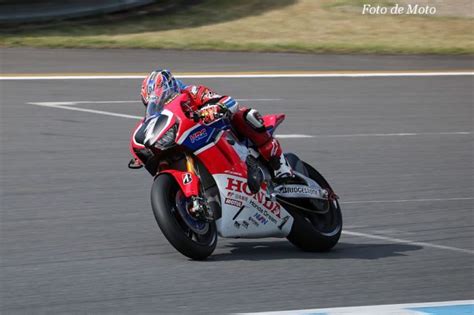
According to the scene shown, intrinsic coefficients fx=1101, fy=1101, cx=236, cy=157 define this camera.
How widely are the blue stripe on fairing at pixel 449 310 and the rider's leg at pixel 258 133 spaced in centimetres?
181

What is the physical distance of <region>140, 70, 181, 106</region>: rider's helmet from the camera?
761 centimetres

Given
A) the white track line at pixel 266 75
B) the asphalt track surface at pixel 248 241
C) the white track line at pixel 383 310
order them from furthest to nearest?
the white track line at pixel 266 75 → the asphalt track surface at pixel 248 241 → the white track line at pixel 383 310

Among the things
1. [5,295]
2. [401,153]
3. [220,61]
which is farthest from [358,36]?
[5,295]

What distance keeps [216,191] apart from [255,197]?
0.29m

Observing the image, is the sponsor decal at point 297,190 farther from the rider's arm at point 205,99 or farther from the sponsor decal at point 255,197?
the rider's arm at point 205,99

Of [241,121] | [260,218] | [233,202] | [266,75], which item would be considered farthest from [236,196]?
[266,75]

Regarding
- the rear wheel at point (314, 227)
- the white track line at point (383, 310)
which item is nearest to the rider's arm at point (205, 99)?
the rear wheel at point (314, 227)

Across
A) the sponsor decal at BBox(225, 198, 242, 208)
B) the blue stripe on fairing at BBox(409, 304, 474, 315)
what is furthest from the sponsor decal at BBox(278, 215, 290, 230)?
the blue stripe on fairing at BBox(409, 304, 474, 315)

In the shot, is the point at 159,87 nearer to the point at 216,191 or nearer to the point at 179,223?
the point at 216,191

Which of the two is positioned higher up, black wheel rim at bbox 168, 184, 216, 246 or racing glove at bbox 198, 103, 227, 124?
racing glove at bbox 198, 103, 227, 124

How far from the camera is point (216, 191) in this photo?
7703 millimetres

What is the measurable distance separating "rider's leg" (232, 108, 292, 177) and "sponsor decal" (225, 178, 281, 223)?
0.83 ft

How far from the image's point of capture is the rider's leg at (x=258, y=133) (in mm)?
7848

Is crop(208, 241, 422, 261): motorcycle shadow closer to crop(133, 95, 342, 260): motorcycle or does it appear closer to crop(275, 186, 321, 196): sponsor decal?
crop(133, 95, 342, 260): motorcycle
